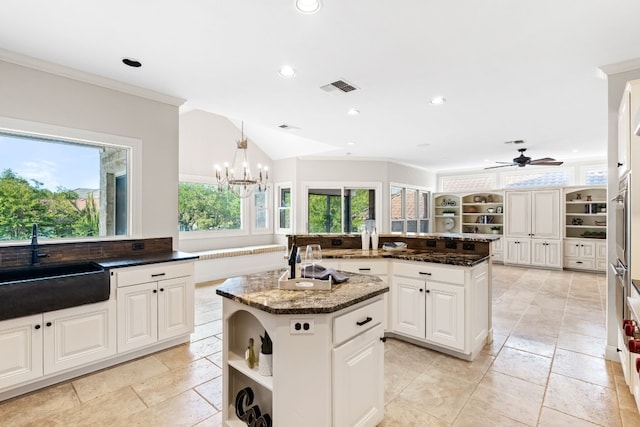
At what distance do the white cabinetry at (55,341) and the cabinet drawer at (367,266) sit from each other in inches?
83.1

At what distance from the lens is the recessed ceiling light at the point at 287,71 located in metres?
2.71

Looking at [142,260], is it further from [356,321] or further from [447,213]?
[447,213]

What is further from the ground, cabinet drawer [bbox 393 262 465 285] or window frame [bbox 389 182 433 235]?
window frame [bbox 389 182 433 235]

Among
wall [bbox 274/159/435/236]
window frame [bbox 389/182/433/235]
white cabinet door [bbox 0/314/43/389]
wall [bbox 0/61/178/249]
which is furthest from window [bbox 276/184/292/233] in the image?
white cabinet door [bbox 0/314/43/389]

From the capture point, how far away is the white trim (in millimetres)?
2547

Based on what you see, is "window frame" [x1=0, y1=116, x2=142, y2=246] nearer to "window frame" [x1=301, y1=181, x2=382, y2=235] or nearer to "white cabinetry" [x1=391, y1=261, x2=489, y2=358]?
"white cabinetry" [x1=391, y1=261, x2=489, y2=358]

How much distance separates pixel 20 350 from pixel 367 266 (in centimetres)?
280

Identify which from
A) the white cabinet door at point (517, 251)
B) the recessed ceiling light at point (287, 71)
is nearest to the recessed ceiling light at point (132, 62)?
the recessed ceiling light at point (287, 71)

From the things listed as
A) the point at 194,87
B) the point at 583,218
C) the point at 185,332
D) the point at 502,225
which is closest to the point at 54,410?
the point at 185,332

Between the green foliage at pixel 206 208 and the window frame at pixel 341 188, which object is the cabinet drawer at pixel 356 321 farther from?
the window frame at pixel 341 188

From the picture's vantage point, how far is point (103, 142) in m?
3.07

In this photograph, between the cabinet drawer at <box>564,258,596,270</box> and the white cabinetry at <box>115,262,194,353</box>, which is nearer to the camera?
the white cabinetry at <box>115,262,194,353</box>

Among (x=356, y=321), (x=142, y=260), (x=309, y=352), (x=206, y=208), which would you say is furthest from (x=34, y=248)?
(x=206, y=208)

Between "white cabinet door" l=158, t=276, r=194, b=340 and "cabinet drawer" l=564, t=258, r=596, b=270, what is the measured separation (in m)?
7.90
